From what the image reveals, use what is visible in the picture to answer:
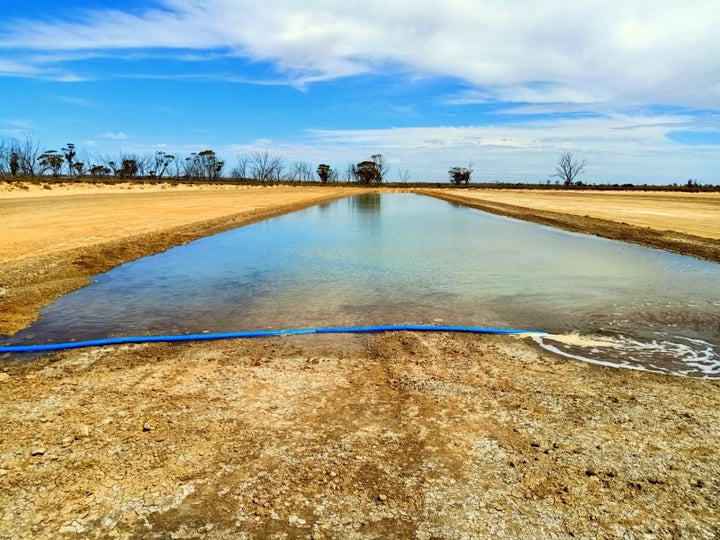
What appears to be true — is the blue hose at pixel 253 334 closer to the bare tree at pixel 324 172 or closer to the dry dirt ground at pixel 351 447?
the dry dirt ground at pixel 351 447

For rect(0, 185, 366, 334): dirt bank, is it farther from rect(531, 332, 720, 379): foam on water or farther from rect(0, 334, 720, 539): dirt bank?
rect(531, 332, 720, 379): foam on water

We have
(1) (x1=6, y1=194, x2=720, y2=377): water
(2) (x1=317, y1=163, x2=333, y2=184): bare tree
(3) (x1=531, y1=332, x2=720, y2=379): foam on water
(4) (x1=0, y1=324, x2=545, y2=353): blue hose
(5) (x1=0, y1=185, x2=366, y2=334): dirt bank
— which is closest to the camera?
(3) (x1=531, y1=332, x2=720, y2=379): foam on water

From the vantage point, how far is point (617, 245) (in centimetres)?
1436

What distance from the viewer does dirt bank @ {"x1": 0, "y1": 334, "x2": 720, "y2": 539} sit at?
2453 millimetres

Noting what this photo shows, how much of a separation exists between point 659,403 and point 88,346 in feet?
17.8

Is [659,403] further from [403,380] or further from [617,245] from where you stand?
[617,245]

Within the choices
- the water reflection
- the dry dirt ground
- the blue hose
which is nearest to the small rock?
the dry dirt ground

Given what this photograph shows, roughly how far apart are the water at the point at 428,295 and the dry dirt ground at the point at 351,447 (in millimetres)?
1126

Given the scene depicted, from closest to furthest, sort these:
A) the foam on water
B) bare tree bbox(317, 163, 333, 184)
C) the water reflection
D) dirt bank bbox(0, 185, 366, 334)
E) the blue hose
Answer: the foam on water
the blue hose
dirt bank bbox(0, 185, 366, 334)
the water reflection
bare tree bbox(317, 163, 333, 184)

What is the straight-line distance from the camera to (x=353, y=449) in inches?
122

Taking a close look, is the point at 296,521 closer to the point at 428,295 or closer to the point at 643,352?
the point at 643,352

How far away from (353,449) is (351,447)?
0.03 m

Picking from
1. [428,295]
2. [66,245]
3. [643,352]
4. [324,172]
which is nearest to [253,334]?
[428,295]

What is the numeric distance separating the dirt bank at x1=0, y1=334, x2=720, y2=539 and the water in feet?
4.04
